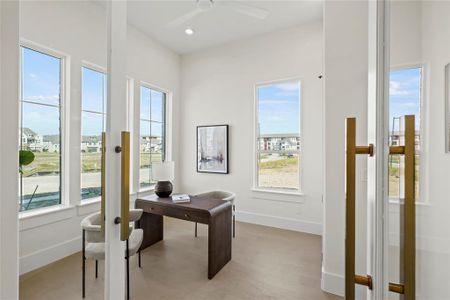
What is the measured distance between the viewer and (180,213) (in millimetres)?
2547

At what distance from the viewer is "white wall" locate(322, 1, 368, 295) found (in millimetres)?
1921

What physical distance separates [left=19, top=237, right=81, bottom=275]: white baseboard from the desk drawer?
106 centimetres

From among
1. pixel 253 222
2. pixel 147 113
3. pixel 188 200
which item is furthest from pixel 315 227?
pixel 147 113

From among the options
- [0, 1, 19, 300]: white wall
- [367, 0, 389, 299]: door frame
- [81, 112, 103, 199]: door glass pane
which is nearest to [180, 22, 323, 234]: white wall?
[81, 112, 103, 199]: door glass pane

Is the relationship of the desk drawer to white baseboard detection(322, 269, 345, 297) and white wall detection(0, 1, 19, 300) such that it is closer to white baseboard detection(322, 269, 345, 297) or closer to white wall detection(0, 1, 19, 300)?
white baseboard detection(322, 269, 345, 297)

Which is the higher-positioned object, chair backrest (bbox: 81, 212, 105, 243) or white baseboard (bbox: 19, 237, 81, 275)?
chair backrest (bbox: 81, 212, 105, 243)

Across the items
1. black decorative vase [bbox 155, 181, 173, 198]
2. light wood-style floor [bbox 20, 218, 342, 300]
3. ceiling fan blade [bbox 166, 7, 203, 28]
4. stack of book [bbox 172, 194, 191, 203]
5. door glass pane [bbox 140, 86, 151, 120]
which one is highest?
ceiling fan blade [bbox 166, 7, 203, 28]

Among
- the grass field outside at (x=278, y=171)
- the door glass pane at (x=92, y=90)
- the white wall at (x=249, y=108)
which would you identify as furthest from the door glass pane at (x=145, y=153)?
the door glass pane at (x=92, y=90)

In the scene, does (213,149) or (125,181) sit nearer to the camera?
(125,181)

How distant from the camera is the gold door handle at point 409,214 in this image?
1.81 feet

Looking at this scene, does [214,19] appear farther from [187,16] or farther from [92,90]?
[92,90]

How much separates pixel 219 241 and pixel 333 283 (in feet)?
3.89

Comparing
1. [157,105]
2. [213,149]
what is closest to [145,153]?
[157,105]

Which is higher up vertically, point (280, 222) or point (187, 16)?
point (187, 16)
